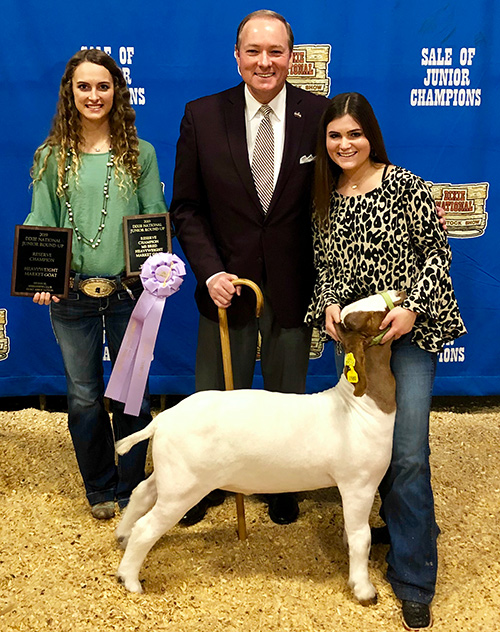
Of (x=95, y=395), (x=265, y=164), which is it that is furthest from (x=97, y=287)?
(x=265, y=164)

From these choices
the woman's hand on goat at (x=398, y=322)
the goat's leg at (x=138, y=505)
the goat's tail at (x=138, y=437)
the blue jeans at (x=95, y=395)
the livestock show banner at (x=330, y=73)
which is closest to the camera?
the woman's hand on goat at (x=398, y=322)

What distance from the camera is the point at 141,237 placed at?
7.84 ft

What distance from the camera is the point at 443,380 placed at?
3.76m

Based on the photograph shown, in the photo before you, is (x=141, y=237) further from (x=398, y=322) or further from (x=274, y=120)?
(x=398, y=322)

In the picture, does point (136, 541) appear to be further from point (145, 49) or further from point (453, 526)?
point (145, 49)

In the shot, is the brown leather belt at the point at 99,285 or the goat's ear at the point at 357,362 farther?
the brown leather belt at the point at 99,285

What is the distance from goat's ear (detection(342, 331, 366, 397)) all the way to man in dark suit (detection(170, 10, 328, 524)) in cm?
51

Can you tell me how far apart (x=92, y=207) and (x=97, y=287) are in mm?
298

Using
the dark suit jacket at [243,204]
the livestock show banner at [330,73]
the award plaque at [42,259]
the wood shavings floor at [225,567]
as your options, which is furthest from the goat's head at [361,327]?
the livestock show banner at [330,73]

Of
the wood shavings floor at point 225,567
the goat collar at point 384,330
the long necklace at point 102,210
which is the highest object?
the long necklace at point 102,210

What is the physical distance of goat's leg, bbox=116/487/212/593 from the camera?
208cm

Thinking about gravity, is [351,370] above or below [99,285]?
below

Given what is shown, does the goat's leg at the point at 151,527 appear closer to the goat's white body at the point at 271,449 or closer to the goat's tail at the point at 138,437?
the goat's white body at the point at 271,449

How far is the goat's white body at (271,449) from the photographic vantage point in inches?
79.6
